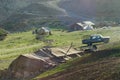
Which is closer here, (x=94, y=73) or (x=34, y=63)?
(x=94, y=73)

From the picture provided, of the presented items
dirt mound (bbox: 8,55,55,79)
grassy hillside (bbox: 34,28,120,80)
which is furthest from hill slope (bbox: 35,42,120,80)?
dirt mound (bbox: 8,55,55,79)

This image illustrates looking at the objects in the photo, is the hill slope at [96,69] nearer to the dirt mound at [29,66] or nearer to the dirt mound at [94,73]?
the dirt mound at [94,73]

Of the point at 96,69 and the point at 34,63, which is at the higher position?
the point at 96,69

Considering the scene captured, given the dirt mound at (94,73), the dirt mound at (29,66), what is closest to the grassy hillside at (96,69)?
the dirt mound at (94,73)

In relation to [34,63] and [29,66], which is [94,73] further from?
[29,66]

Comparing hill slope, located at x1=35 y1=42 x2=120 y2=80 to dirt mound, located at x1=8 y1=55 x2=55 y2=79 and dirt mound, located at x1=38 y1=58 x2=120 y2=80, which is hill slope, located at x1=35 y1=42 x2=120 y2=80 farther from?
dirt mound, located at x1=8 y1=55 x2=55 y2=79

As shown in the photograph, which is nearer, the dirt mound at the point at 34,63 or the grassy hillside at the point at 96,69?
the grassy hillside at the point at 96,69

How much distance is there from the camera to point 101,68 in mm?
43906

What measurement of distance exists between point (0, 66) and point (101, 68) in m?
32.5

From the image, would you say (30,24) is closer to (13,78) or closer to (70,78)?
(13,78)

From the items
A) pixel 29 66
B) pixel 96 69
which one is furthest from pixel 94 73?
pixel 29 66

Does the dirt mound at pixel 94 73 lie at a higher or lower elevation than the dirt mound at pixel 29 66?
higher

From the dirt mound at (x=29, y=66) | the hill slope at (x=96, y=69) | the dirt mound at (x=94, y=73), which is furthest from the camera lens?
the dirt mound at (x=29, y=66)

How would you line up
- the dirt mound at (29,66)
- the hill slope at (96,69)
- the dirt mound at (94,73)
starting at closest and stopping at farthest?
the dirt mound at (94,73) < the hill slope at (96,69) < the dirt mound at (29,66)
